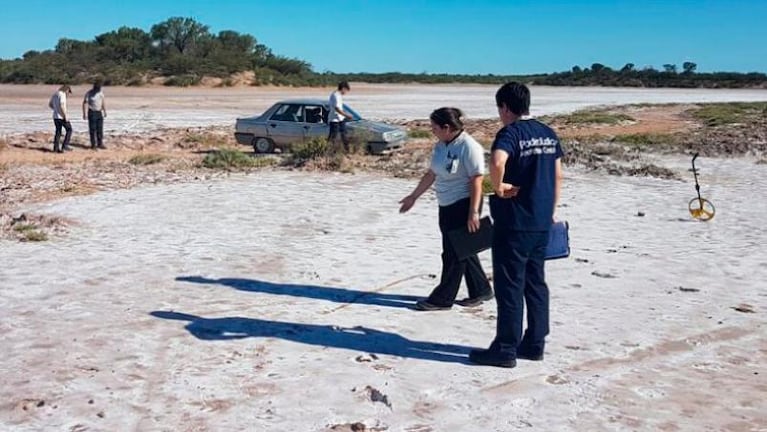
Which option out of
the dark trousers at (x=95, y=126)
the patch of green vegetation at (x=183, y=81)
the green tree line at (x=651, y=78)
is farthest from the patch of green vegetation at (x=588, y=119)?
the green tree line at (x=651, y=78)

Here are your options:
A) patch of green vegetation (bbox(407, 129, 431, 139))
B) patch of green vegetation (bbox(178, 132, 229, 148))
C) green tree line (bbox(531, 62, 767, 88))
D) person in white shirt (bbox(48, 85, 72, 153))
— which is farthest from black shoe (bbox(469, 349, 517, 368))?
green tree line (bbox(531, 62, 767, 88))

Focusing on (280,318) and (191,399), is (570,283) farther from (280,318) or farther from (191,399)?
(191,399)

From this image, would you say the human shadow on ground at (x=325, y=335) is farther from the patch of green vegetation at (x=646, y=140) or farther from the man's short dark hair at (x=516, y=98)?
the patch of green vegetation at (x=646, y=140)

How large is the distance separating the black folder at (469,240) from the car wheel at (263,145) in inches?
586

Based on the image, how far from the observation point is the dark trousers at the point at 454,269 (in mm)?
7109

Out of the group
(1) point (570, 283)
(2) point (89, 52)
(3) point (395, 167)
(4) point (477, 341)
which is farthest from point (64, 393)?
(2) point (89, 52)

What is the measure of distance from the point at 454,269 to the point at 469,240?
44 cm

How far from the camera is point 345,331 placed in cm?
696

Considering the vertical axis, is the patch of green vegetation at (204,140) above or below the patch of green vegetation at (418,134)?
below

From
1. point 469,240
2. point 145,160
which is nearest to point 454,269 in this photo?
point 469,240

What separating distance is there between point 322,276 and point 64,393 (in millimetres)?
3628

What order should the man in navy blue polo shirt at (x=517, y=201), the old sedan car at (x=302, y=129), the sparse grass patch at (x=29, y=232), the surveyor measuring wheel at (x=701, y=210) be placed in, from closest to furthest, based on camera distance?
1. the man in navy blue polo shirt at (x=517, y=201)
2. the sparse grass patch at (x=29, y=232)
3. the surveyor measuring wheel at (x=701, y=210)
4. the old sedan car at (x=302, y=129)

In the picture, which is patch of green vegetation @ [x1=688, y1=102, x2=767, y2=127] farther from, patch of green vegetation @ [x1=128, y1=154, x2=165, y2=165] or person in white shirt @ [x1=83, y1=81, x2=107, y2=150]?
person in white shirt @ [x1=83, y1=81, x2=107, y2=150]

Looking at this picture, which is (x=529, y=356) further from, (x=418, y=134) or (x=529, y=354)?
(x=418, y=134)
